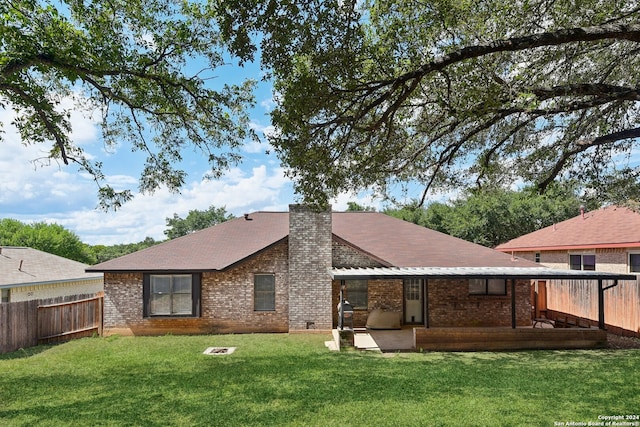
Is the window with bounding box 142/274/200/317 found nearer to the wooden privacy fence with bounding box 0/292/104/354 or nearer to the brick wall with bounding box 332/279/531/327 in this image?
the wooden privacy fence with bounding box 0/292/104/354

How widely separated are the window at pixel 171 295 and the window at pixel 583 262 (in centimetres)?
1678

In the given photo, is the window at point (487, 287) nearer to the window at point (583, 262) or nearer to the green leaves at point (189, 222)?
the window at point (583, 262)

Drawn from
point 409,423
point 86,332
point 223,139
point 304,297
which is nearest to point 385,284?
point 304,297

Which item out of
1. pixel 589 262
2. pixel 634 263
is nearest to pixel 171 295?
pixel 634 263

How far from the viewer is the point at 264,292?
15422mm

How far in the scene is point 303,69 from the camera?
24.6ft

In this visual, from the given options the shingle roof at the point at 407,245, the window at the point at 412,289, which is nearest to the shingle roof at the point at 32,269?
the shingle roof at the point at 407,245

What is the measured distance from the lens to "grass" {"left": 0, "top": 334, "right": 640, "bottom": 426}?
6.84 meters

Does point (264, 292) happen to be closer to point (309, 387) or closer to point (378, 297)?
point (378, 297)

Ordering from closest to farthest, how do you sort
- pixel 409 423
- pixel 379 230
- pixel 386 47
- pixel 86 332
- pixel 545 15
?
1. pixel 409 423
2. pixel 386 47
3. pixel 545 15
4. pixel 86 332
5. pixel 379 230

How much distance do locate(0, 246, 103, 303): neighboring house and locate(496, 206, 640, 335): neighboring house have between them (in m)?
19.5

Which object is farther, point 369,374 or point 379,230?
point 379,230

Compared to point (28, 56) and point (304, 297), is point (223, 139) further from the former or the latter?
point (304, 297)

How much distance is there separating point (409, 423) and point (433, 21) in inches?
296
